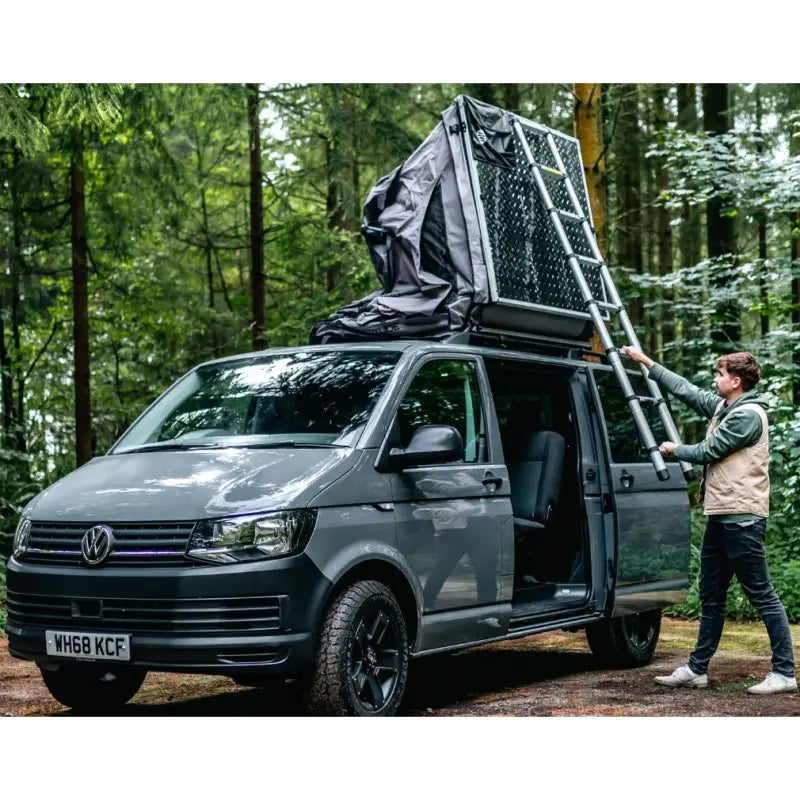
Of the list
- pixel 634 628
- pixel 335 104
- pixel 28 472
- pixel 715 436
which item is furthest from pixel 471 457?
pixel 335 104

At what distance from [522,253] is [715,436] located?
6.13 ft

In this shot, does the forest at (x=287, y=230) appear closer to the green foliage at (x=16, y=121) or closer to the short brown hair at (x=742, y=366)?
the green foliage at (x=16, y=121)

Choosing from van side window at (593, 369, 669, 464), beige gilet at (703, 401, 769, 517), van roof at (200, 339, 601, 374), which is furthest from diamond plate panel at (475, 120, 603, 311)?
beige gilet at (703, 401, 769, 517)

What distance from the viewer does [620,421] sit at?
28.7 ft

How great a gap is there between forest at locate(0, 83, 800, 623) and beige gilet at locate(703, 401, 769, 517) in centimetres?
448

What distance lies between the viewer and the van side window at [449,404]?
21.6 feet

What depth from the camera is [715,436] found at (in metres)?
7.36

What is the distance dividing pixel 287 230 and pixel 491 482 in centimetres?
1599

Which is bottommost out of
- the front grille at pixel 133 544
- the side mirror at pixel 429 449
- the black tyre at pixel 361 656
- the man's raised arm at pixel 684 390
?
the black tyre at pixel 361 656

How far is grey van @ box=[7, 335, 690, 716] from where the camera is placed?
17.8 ft

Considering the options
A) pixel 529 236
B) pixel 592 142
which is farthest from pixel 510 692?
pixel 592 142

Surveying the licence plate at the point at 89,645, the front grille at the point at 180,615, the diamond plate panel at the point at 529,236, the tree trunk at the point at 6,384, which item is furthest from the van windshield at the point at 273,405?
the tree trunk at the point at 6,384

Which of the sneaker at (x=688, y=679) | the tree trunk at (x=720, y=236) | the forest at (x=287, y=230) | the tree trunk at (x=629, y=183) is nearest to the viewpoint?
the sneaker at (x=688, y=679)

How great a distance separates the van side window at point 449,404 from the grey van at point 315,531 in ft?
0.04
